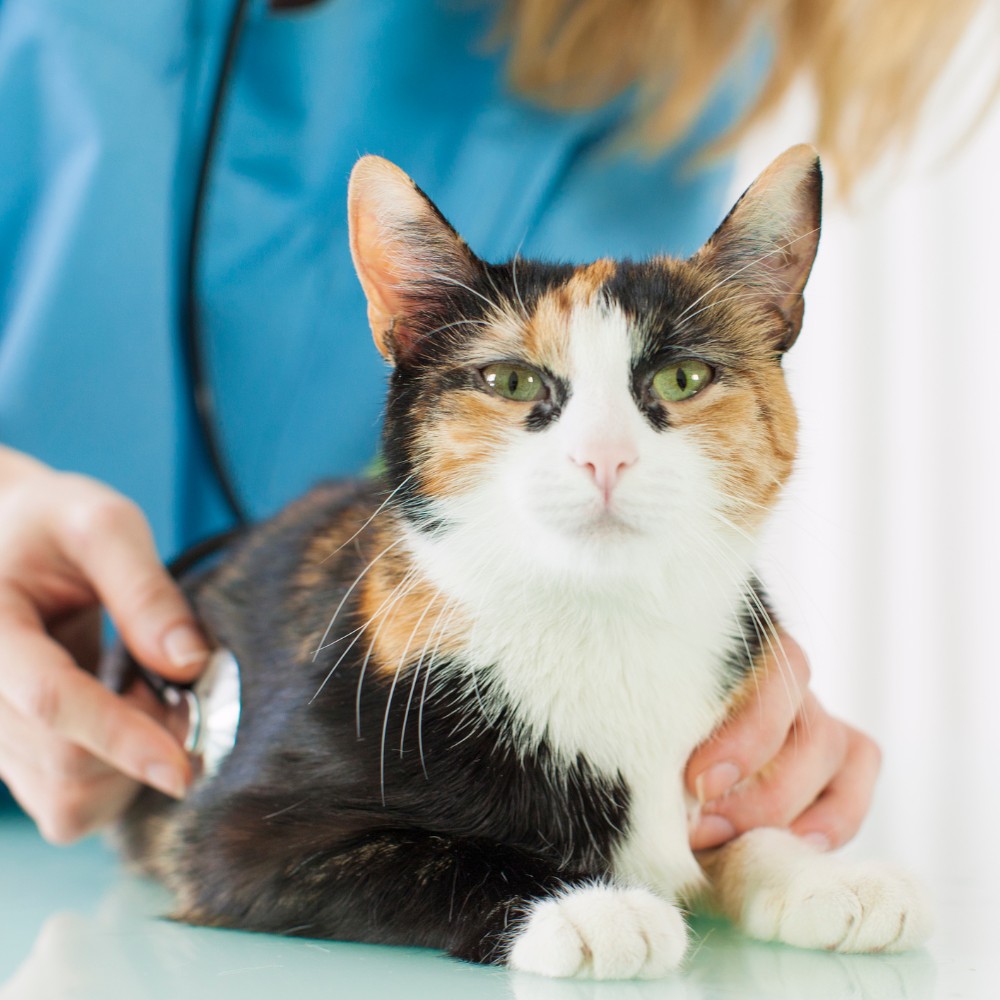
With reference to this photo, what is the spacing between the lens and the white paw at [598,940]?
0.60 metres

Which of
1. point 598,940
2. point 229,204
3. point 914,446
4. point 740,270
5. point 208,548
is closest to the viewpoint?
point 598,940

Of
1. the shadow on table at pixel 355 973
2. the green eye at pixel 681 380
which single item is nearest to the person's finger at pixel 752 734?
the shadow on table at pixel 355 973

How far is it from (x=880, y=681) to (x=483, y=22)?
1.36 m

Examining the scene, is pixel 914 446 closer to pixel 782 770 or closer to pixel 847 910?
pixel 782 770

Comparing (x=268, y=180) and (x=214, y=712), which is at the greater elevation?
(x=268, y=180)

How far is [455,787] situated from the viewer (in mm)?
692

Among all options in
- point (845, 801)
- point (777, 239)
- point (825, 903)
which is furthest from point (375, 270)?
point (845, 801)

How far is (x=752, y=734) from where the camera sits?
0.76m

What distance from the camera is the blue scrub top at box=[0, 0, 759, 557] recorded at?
124 cm

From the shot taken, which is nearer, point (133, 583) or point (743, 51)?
point (133, 583)

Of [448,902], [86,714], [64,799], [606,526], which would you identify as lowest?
[64,799]

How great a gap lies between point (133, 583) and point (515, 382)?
1.55ft

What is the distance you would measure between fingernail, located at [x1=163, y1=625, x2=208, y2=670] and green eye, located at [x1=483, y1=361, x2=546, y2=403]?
1.36 ft

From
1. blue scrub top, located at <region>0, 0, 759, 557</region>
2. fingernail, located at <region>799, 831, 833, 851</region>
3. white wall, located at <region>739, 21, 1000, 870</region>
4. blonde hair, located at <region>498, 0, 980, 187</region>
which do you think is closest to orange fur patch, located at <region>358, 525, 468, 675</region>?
fingernail, located at <region>799, 831, 833, 851</region>
